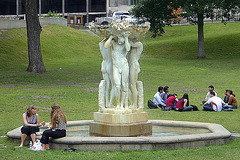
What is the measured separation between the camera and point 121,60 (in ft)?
38.6

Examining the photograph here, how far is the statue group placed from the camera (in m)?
11.7

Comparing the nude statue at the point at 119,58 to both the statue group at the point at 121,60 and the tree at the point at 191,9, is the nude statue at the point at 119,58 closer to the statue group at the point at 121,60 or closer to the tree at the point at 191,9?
the statue group at the point at 121,60

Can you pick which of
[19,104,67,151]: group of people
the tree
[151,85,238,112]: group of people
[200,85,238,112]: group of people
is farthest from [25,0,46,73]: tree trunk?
[19,104,67,151]: group of people

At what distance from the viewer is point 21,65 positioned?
35.9 m

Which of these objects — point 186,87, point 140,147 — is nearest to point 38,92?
point 186,87

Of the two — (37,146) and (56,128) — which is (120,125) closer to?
(56,128)

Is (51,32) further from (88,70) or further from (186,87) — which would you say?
(186,87)

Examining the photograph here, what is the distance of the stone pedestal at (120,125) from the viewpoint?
37.7 ft

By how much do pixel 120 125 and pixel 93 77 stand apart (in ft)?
61.6

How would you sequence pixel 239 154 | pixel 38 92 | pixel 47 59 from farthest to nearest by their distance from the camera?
pixel 47 59 → pixel 38 92 → pixel 239 154

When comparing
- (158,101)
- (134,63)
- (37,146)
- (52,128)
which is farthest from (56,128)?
(158,101)

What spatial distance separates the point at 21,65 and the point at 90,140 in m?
26.7

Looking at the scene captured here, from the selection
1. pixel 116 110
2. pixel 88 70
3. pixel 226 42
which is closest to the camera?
pixel 116 110

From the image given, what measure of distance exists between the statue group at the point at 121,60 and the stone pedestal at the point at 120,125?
0.93 feet
